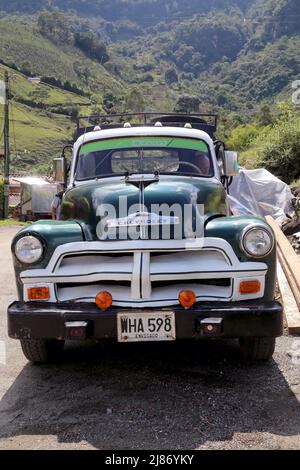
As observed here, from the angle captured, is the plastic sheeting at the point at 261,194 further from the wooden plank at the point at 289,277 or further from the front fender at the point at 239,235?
the front fender at the point at 239,235

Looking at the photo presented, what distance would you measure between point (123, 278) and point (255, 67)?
14411cm

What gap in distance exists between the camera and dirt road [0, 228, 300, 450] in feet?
11.0

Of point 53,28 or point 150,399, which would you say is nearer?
point 150,399

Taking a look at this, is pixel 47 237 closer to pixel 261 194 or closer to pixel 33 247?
pixel 33 247

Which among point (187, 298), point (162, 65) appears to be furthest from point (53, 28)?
point (187, 298)

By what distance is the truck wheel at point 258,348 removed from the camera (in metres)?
4.38

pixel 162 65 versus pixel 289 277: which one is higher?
pixel 162 65

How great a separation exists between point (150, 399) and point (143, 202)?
1527 millimetres

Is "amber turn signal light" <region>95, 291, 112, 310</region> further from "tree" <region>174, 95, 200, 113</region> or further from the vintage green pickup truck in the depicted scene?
"tree" <region>174, 95, 200, 113</region>

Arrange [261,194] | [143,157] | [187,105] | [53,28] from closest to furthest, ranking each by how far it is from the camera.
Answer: [143,157] → [261,194] → [187,105] → [53,28]

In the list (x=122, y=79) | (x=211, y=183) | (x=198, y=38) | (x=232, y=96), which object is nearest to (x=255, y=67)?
(x=232, y=96)

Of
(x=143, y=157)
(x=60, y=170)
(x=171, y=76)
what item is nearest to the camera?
(x=143, y=157)

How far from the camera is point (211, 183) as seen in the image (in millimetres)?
5203

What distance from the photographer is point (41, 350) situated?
4.48m
